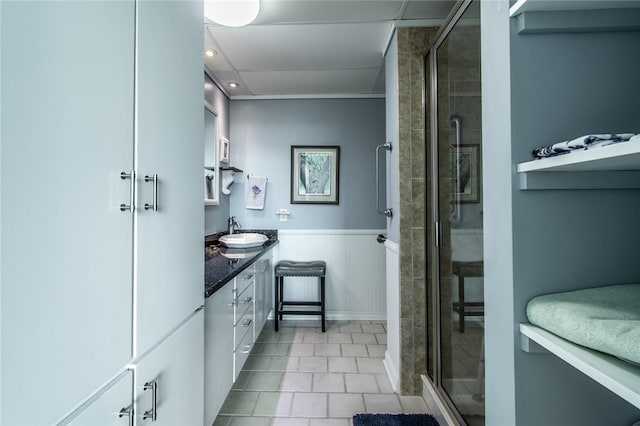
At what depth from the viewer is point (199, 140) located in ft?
3.86

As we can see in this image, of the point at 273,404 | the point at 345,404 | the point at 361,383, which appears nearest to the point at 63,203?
the point at 273,404

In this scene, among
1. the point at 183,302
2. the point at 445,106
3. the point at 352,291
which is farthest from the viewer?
the point at 352,291

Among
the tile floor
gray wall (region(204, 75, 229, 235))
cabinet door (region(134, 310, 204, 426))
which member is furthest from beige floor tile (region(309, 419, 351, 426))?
gray wall (region(204, 75, 229, 235))

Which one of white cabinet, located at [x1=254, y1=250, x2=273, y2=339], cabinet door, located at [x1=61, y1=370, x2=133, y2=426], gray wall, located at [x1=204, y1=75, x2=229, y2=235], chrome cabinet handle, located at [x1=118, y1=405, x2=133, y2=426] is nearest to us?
cabinet door, located at [x1=61, y1=370, x2=133, y2=426]

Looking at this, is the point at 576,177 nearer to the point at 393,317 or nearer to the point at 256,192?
the point at 393,317

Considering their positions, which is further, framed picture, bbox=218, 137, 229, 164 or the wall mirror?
framed picture, bbox=218, 137, 229, 164

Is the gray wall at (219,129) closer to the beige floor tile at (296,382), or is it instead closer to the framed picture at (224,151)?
the framed picture at (224,151)

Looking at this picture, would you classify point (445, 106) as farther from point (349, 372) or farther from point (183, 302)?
point (349, 372)

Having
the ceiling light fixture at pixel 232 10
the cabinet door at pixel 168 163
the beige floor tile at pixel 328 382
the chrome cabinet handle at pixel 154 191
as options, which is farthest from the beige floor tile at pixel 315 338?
the ceiling light fixture at pixel 232 10

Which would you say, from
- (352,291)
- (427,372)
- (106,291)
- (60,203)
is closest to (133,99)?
(60,203)

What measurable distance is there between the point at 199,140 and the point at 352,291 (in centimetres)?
256

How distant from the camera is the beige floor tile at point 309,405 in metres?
1.75

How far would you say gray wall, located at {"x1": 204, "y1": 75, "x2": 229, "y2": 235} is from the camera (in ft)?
8.94

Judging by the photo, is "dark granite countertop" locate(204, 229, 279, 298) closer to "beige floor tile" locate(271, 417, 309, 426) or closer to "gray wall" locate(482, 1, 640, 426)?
"beige floor tile" locate(271, 417, 309, 426)
